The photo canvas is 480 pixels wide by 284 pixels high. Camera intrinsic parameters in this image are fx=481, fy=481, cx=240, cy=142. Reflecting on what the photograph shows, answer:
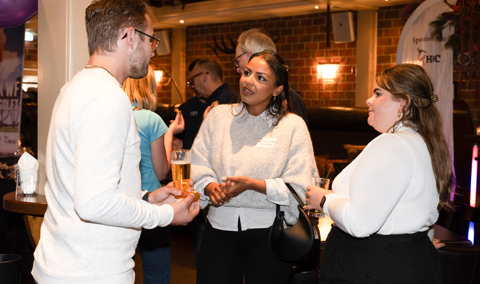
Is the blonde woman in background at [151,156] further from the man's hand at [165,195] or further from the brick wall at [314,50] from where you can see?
the brick wall at [314,50]

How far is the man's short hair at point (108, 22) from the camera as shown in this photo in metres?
1.39

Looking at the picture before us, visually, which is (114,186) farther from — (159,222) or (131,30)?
(131,30)

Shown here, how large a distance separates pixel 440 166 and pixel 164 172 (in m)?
1.45

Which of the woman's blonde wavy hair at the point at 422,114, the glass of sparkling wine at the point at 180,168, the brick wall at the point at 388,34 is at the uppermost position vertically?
the brick wall at the point at 388,34

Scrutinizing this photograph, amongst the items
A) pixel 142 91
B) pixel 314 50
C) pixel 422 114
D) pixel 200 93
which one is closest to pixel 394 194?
pixel 422 114

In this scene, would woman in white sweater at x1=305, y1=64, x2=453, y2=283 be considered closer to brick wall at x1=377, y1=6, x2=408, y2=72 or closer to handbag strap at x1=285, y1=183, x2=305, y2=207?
handbag strap at x1=285, y1=183, x2=305, y2=207

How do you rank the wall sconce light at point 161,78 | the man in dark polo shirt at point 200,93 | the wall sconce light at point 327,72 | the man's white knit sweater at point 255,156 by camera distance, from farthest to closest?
the wall sconce light at point 161,78 < the wall sconce light at point 327,72 < the man in dark polo shirt at point 200,93 < the man's white knit sweater at point 255,156

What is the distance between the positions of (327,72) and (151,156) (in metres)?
7.02

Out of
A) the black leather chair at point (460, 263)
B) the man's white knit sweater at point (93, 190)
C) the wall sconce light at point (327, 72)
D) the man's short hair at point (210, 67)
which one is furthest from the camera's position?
the wall sconce light at point (327, 72)

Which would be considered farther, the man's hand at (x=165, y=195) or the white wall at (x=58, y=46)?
the white wall at (x=58, y=46)

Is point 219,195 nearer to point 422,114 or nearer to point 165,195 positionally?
point 165,195

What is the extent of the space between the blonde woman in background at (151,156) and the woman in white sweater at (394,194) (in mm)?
1089

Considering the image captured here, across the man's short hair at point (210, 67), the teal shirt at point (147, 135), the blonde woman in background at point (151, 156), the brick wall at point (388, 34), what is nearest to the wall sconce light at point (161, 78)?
the brick wall at point (388, 34)

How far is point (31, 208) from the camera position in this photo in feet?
8.25
